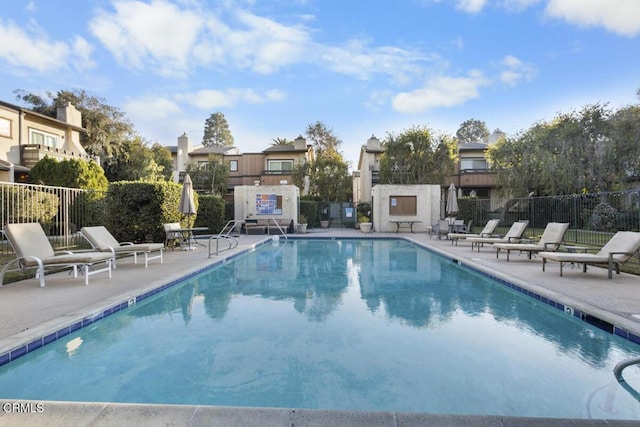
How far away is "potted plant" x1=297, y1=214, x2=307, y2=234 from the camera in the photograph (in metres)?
21.1

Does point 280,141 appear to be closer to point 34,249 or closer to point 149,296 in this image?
point 34,249

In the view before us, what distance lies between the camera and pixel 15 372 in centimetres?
324

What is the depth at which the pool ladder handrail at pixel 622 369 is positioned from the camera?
2902mm

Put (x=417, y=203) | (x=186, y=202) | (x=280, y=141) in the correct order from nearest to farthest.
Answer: (x=186, y=202)
(x=417, y=203)
(x=280, y=141)

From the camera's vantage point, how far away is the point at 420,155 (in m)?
24.2

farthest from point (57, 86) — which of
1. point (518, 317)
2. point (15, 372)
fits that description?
point (518, 317)

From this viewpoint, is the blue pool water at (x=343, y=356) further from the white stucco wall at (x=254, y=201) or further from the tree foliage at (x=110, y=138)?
the tree foliage at (x=110, y=138)

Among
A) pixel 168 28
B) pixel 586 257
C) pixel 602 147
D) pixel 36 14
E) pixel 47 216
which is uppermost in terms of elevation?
pixel 36 14

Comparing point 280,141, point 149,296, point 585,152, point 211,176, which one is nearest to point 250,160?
point 211,176

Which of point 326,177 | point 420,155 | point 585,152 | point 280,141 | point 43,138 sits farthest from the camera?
point 280,141

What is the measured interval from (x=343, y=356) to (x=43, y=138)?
28.0 meters

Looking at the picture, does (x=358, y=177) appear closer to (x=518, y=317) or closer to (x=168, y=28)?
(x=168, y=28)

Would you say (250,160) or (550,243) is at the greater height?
(250,160)

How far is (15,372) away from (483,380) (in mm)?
4165
